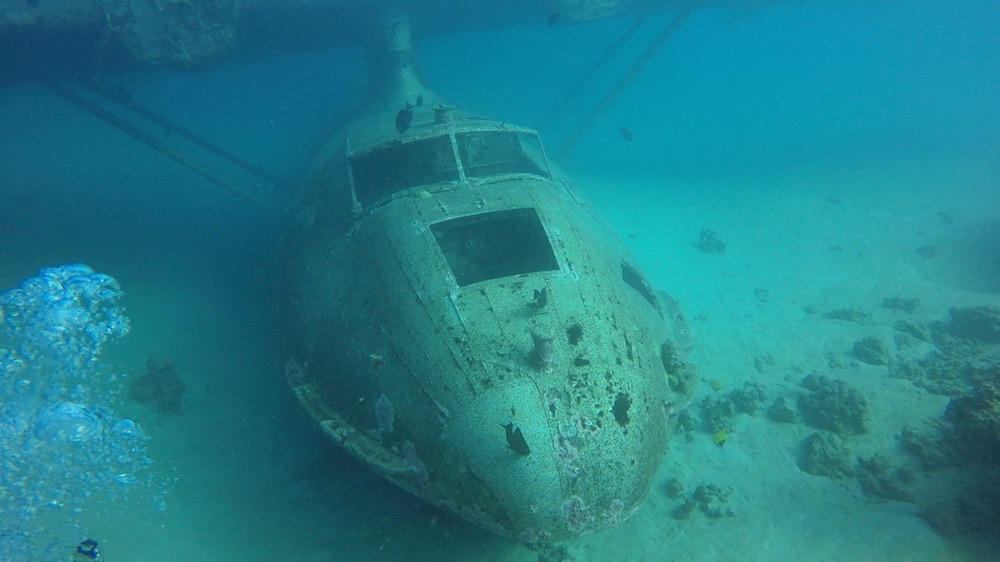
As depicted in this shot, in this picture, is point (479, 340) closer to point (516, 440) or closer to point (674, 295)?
point (516, 440)

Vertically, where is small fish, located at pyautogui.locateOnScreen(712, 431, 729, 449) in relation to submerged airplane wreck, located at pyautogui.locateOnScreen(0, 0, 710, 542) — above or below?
below

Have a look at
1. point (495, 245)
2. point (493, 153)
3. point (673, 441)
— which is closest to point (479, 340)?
point (495, 245)

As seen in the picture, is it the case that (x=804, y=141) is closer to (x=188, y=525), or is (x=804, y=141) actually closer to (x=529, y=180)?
(x=529, y=180)

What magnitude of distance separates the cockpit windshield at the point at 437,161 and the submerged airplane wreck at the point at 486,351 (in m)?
0.11

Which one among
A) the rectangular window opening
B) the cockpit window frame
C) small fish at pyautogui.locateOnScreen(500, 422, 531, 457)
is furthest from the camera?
the cockpit window frame

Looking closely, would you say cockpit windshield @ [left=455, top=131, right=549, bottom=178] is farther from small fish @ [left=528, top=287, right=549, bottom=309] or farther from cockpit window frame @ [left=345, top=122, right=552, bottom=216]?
small fish @ [left=528, top=287, right=549, bottom=309]

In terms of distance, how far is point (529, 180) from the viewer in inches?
242

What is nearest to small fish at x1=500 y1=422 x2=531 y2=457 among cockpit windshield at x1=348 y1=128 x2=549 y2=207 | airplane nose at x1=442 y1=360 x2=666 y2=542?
airplane nose at x1=442 y1=360 x2=666 y2=542

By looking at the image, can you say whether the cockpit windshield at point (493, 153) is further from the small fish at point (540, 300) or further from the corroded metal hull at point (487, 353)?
the small fish at point (540, 300)

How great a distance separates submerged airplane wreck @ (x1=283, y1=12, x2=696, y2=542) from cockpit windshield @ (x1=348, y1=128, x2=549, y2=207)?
0.11 m

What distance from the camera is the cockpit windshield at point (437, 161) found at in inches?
247

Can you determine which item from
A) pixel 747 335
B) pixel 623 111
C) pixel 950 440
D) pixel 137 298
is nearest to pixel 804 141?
pixel 623 111

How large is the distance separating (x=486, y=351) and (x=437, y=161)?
13.2 ft

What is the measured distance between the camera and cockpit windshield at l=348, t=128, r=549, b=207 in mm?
6266
